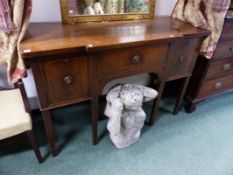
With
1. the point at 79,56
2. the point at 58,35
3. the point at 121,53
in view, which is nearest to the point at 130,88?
the point at 121,53

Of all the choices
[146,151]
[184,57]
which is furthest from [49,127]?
[184,57]

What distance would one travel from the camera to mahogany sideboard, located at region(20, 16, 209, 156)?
87cm

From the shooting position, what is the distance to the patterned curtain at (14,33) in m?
0.80

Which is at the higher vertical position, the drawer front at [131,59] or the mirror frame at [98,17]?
the mirror frame at [98,17]

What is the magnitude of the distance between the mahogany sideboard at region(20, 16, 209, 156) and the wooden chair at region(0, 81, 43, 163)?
10 cm

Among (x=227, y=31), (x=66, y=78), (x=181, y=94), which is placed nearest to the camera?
(x=66, y=78)

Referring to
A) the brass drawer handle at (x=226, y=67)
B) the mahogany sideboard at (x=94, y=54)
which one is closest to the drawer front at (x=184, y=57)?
the mahogany sideboard at (x=94, y=54)

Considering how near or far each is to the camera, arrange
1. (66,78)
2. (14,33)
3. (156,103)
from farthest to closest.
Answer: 1. (156,103)
2. (66,78)
3. (14,33)

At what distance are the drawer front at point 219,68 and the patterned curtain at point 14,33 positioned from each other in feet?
4.40

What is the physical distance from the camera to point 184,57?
1.27 metres

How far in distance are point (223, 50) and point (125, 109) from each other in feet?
2.98

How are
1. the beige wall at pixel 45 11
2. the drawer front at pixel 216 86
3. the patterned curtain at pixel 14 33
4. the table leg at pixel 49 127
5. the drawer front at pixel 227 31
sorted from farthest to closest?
the drawer front at pixel 216 86 < the drawer front at pixel 227 31 < the beige wall at pixel 45 11 < the table leg at pixel 49 127 < the patterned curtain at pixel 14 33

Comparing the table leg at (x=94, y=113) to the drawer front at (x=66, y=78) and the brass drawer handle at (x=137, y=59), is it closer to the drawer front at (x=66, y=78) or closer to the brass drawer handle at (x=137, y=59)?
the drawer front at (x=66, y=78)

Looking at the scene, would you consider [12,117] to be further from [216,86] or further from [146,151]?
[216,86]
